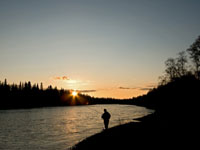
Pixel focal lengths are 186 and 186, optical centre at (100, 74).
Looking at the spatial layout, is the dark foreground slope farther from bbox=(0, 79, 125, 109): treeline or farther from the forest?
bbox=(0, 79, 125, 109): treeline

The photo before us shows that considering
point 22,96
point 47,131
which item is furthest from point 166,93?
point 22,96

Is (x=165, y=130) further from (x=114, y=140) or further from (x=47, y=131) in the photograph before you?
(x=47, y=131)

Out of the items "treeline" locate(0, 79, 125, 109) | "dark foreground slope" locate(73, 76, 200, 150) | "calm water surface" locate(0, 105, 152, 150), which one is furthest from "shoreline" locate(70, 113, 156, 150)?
"treeline" locate(0, 79, 125, 109)

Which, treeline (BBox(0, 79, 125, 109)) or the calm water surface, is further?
treeline (BBox(0, 79, 125, 109))

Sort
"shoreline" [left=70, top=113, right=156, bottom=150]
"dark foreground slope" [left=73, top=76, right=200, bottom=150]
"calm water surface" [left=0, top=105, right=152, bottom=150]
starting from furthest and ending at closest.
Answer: "calm water surface" [left=0, top=105, right=152, bottom=150]
"shoreline" [left=70, top=113, right=156, bottom=150]
"dark foreground slope" [left=73, top=76, right=200, bottom=150]

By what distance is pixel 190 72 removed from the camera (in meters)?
60.1

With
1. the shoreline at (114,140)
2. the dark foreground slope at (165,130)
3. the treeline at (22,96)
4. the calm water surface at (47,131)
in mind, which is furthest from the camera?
the treeline at (22,96)

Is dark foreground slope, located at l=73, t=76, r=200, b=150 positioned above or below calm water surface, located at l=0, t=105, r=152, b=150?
above

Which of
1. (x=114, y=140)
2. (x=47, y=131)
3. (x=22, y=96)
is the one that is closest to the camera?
(x=114, y=140)

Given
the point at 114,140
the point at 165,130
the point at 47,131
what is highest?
the point at 165,130

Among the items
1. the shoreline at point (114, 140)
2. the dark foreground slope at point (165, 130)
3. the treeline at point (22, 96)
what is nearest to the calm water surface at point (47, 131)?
the shoreline at point (114, 140)

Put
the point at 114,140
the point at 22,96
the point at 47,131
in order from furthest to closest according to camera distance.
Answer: the point at 22,96, the point at 47,131, the point at 114,140

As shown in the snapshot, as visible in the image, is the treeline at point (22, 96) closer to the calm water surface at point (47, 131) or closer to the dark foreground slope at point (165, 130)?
the calm water surface at point (47, 131)

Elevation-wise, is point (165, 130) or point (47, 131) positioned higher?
point (165, 130)
